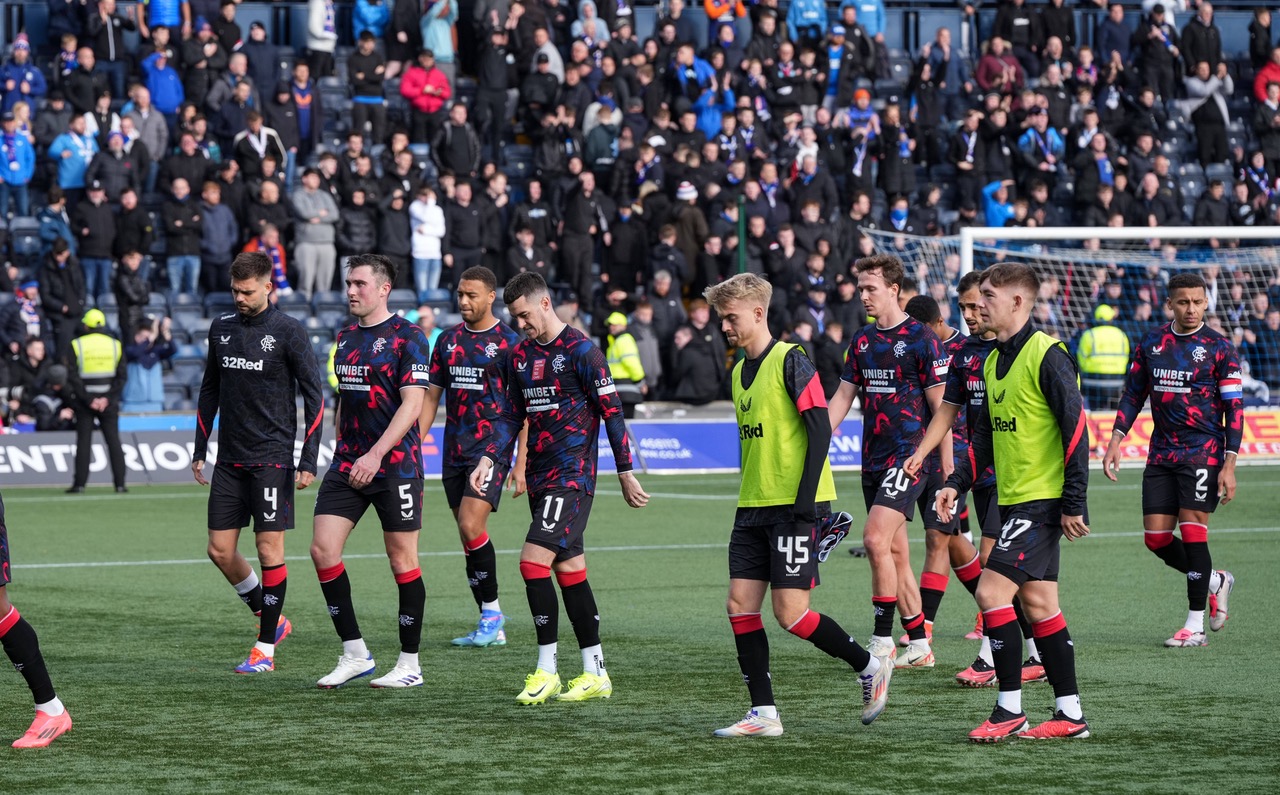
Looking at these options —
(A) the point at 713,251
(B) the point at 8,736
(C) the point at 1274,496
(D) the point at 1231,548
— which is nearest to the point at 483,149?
(A) the point at 713,251

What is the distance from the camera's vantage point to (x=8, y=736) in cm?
766

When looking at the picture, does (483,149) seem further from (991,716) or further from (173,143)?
(991,716)

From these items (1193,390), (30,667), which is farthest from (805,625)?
(1193,390)

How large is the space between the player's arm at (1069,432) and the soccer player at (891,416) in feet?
5.86

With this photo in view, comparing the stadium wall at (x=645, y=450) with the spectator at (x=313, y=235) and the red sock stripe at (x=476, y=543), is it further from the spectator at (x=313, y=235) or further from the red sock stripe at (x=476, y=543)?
the red sock stripe at (x=476, y=543)

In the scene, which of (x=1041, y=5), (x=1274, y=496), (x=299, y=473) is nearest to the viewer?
(x=299, y=473)

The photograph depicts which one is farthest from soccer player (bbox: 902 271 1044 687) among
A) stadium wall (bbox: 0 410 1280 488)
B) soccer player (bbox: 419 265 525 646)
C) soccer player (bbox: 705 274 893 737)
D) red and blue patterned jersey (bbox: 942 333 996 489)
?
stadium wall (bbox: 0 410 1280 488)

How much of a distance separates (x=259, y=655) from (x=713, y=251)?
15240 millimetres

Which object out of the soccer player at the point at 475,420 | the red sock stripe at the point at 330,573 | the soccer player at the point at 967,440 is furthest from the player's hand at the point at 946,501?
the red sock stripe at the point at 330,573

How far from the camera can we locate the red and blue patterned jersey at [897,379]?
9398mm

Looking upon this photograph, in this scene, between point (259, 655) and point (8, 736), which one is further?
point (259, 655)

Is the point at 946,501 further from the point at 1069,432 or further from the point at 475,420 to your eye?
the point at 475,420

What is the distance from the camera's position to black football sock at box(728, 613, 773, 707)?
24.6ft

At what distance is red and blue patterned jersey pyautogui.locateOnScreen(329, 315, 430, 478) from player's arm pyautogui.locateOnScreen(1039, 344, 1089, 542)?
325 centimetres
